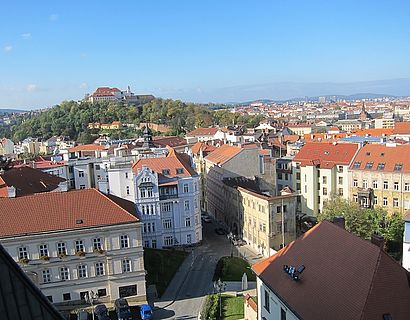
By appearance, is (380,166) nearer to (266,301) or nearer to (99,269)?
(266,301)

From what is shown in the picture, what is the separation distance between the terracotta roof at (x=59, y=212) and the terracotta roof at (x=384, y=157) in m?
35.5

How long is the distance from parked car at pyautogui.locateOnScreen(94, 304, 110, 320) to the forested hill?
4127 inches

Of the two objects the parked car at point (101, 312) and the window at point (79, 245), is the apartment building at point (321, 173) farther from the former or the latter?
the window at point (79, 245)

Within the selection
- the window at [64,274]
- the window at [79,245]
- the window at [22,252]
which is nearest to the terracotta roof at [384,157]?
the window at [79,245]

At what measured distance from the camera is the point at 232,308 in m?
34.7

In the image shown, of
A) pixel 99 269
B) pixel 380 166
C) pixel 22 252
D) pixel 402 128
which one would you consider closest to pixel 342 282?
pixel 99 269

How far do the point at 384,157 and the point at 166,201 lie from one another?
29.5 meters

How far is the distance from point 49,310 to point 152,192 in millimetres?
39976

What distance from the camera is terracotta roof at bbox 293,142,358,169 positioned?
207 ft

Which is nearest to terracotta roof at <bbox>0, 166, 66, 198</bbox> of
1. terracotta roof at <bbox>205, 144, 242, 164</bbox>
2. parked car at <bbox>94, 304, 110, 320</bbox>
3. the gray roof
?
parked car at <bbox>94, 304, 110, 320</bbox>

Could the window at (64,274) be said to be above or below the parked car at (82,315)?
above

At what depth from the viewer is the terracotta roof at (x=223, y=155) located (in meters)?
61.5

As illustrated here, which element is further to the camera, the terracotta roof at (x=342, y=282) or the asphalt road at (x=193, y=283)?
the asphalt road at (x=193, y=283)

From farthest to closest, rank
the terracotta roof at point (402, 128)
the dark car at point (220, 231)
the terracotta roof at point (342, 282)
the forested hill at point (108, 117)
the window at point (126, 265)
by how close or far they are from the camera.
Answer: the forested hill at point (108, 117), the terracotta roof at point (402, 128), the dark car at point (220, 231), the window at point (126, 265), the terracotta roof at point (342, 282)
